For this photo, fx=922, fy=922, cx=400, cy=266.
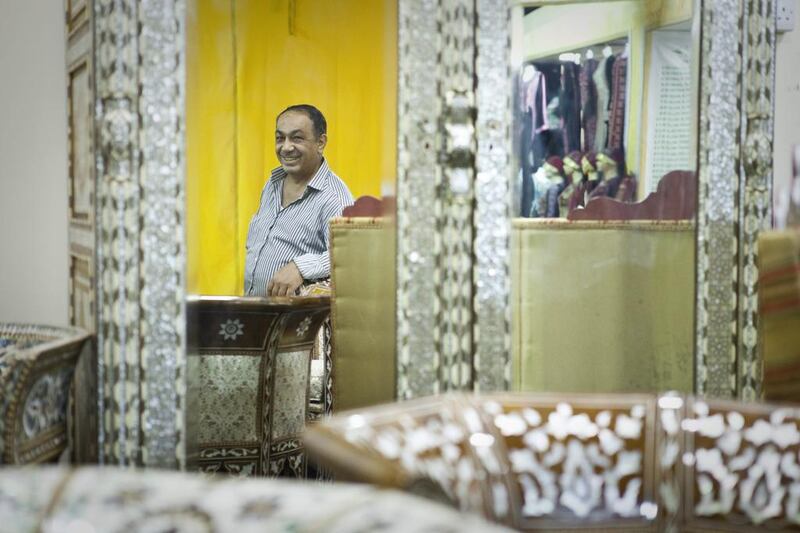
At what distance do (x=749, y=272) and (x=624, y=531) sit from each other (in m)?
1.86

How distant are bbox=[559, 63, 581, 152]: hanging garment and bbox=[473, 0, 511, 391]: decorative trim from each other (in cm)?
43

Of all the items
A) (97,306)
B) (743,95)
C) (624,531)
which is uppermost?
(743,95)

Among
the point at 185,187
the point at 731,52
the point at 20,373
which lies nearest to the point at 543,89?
the point at 731,52

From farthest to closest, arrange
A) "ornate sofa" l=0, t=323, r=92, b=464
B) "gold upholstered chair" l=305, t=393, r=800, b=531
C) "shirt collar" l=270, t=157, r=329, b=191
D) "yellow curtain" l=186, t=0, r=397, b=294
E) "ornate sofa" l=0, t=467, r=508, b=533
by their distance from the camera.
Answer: "shirt collar" l=270, t=157, r=329, b=191 < "yellow curtain" l=186, t=0, r=397, b=294 < "ornate sofa" l=0, t=323, r=92, b=464 < "gold upholstered chair" l=305, t=393, r=800, b=531 < "ornate sofa" l=0, t=467, r=508, b=533

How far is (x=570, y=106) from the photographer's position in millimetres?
3553

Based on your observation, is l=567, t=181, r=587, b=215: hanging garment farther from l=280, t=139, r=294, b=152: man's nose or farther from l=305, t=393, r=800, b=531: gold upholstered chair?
l=280, t=139, r=294, b=152: man's nose

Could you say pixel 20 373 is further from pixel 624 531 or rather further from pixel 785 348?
pixel 785 348

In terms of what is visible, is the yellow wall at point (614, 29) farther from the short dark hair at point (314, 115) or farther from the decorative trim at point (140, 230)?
the short dark hair at point (314, 115)

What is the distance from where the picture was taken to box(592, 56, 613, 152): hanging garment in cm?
357

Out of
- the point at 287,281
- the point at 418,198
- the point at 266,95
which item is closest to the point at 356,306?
the point at 418,198

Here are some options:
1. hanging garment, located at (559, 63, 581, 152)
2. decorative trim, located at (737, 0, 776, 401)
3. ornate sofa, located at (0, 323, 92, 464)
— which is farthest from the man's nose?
decorative trim, located at (737, 0, 776, 401)

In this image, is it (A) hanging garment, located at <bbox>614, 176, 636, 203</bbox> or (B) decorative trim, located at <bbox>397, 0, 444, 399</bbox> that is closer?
(B) decorative trim, located at <bbox>397, 0, 444, 399</bbox>

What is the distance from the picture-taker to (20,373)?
2.60 meters

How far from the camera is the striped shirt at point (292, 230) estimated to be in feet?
16.8
